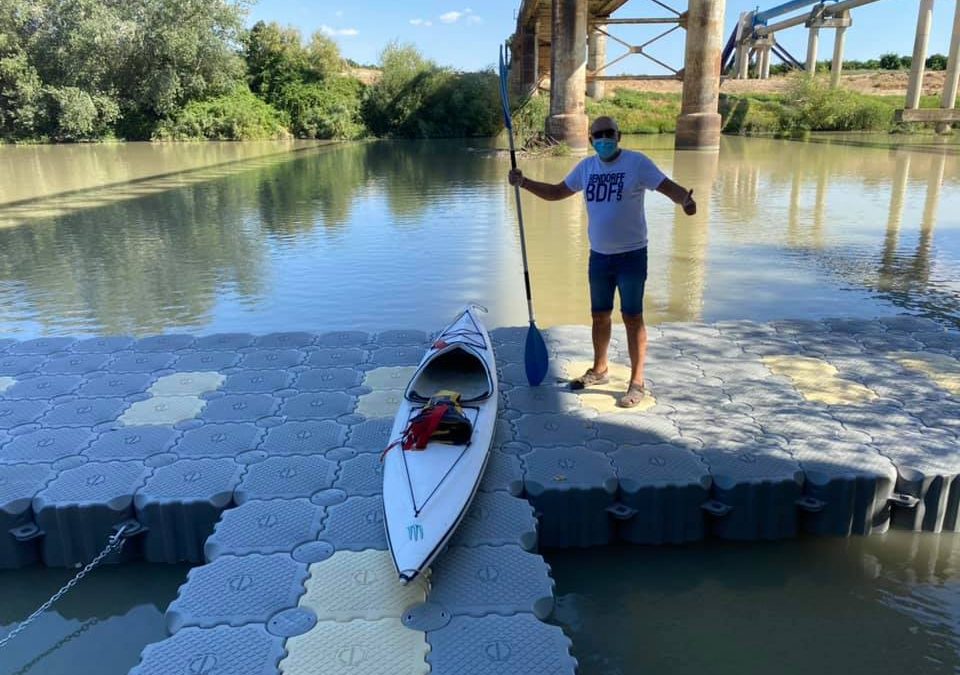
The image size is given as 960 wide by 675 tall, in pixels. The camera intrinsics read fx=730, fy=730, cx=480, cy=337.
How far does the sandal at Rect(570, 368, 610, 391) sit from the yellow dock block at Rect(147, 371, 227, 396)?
2627 millimetres

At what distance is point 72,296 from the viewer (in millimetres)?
8844

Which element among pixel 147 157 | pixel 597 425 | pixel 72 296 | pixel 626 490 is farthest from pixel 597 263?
pixel 147 157

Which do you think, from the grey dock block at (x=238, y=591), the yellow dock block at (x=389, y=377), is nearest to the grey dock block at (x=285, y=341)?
the yellow dock block at (x=389, y=377)

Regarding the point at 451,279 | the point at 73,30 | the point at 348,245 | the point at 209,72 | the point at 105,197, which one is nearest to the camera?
the point at 451,279

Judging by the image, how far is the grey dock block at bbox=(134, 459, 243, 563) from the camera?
3.90 meters

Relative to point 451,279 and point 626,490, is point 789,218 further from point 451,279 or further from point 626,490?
point 626,490

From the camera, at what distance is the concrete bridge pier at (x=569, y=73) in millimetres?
25047

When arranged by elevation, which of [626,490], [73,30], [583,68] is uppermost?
[73,30]

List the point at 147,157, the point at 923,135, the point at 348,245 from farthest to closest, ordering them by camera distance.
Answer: the point at 923,135, the point at 147,157, the point at 348,245

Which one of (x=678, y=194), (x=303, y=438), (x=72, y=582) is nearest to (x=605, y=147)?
(x=678, y=194)

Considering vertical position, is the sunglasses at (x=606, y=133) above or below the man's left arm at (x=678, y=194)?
above

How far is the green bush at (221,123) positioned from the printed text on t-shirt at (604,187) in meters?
37.9

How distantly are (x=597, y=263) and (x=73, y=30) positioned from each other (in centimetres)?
3997

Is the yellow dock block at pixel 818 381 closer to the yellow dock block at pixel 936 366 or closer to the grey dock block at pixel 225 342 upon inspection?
the yellow dock block at pixel 936 366
